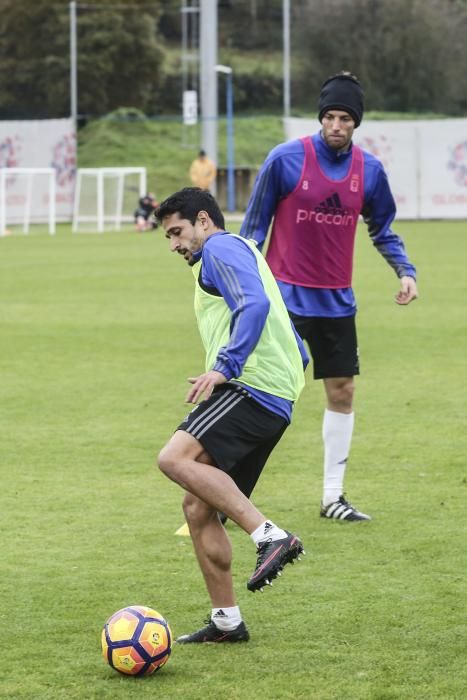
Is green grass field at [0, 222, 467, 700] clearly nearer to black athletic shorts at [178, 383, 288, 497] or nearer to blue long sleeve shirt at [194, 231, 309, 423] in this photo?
black athletic shorts at [178, 383, 288, 497]

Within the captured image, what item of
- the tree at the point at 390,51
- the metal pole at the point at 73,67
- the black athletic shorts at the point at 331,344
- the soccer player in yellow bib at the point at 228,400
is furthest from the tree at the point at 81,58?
the soccer player in yellow bib at the point at 228,400

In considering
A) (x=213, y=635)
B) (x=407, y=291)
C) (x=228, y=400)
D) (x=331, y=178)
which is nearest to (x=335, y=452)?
(x=407, y=291)

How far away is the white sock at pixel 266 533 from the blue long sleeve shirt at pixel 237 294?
0.48 metres

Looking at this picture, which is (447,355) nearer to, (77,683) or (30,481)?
(30,481)

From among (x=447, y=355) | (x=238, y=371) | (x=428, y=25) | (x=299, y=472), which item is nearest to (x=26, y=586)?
(x=238, y=371)

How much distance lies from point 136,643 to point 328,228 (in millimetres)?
3151

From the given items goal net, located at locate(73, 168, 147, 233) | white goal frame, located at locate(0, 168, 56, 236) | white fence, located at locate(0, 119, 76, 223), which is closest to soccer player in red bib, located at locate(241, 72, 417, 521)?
white goal frame, located at locate(0, 168, 56, 236)

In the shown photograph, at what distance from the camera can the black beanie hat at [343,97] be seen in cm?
736

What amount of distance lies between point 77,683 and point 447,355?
9464mm

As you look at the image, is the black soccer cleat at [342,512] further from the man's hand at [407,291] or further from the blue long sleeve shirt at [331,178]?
the man's hand at [407,291]

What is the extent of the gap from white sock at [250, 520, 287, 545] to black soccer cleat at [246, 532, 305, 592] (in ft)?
0.04

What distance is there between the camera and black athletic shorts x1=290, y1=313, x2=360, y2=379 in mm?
7777

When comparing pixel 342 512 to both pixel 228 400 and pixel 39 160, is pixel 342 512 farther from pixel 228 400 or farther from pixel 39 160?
pixel 39 160

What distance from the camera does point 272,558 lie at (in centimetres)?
511
